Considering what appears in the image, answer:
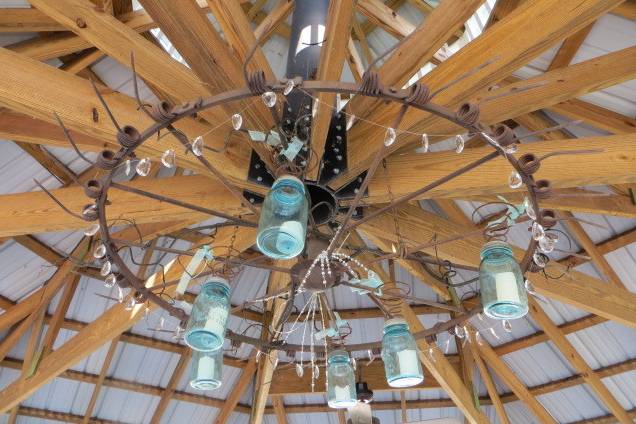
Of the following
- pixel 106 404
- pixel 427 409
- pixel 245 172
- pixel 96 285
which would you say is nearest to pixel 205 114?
pixel 245 172

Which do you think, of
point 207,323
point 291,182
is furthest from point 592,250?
point 207,323

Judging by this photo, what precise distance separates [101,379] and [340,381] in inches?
195

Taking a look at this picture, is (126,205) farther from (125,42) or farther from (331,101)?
(331,101)

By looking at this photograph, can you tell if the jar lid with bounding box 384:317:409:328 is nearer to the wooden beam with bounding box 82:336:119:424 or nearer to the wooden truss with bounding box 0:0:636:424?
the wooden truss with bounding box 0:0:636:424

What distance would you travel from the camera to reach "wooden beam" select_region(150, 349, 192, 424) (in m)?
6.75

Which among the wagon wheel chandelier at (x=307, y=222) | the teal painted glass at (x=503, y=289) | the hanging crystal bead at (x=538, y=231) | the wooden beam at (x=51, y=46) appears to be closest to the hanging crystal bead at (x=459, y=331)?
the wagon wheel chandelier at (x=307, y=222)

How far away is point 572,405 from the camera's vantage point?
701 cm

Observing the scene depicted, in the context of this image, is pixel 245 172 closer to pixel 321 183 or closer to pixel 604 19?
pixel 321 183

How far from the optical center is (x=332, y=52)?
2270 millimetres

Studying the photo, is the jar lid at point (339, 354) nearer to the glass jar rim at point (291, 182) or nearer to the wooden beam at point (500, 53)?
the wooden beam at point (500, 53)

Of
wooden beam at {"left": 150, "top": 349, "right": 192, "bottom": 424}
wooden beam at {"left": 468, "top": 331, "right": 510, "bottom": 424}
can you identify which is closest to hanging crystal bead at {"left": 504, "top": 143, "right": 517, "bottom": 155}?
wooden beam at {"left": 468, "top": 331, "right": 510, "bottom": 424}

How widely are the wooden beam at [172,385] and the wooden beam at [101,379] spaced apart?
2.49 ft

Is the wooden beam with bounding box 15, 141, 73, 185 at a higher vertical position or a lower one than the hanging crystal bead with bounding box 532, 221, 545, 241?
higher

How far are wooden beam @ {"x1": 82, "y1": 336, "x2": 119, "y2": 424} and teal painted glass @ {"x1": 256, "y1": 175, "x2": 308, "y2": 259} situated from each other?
504 cm
